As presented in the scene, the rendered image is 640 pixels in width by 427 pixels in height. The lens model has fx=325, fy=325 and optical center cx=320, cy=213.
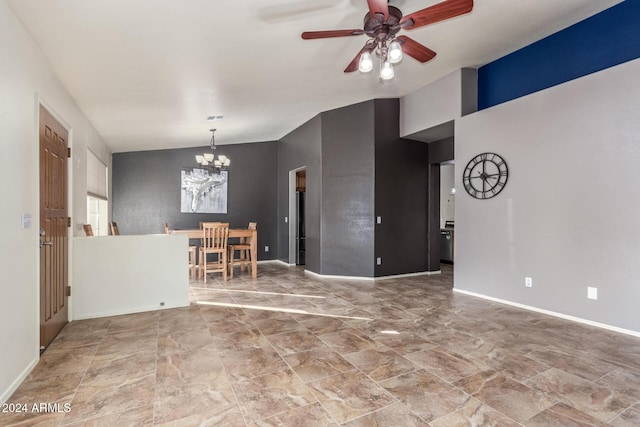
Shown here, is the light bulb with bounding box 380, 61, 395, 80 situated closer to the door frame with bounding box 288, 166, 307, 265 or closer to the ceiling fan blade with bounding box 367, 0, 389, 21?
the ceiling fan blade with bounding box 367, 0, 389, 21

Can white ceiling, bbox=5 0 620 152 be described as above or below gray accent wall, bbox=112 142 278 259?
above

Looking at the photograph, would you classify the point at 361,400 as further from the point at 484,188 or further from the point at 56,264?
the point at 484,188

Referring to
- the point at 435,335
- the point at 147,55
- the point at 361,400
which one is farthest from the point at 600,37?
the point at 147,55

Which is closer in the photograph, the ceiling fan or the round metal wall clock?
the ceiling fan

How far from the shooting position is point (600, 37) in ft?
11.0

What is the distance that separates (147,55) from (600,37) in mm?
4478

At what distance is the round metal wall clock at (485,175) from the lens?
4.13 metres

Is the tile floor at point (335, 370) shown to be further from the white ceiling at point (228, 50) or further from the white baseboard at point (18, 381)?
the white ceiling at point (228, 50)

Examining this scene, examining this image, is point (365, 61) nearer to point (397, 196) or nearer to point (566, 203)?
point (566, 203)

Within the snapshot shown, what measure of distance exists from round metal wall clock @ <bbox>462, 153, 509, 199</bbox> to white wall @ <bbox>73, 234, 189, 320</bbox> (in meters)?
3.83

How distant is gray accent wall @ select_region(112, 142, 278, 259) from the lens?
21.7 ft

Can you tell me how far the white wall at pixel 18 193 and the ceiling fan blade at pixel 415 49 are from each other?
2.63 metres

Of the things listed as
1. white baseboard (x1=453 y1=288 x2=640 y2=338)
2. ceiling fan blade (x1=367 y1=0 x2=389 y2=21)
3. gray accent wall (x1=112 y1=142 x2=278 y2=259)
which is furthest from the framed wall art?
ceiling fan blade (x1=367 y1=0 x2=389 y2=21)

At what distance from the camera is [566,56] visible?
3.64 metres
